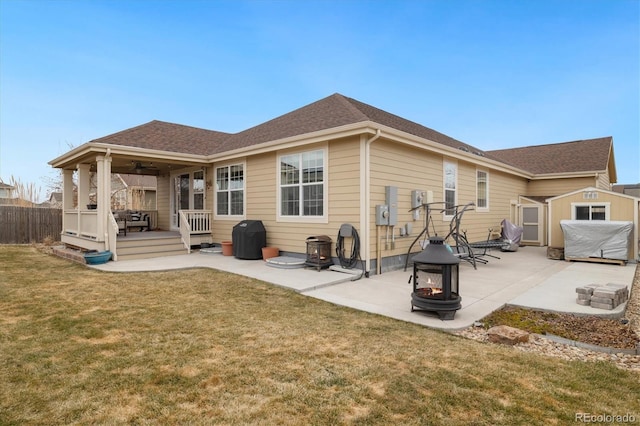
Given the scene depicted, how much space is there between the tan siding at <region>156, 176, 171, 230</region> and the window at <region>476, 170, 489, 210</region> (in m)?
11.1

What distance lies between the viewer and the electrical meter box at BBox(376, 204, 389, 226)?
22.9 feet

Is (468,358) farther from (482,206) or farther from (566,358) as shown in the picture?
(482,206)

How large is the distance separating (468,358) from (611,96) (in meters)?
15.9

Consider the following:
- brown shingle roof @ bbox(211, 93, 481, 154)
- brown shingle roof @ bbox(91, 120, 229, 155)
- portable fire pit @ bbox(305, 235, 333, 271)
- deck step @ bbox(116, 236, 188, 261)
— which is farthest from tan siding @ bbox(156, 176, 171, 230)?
portable fire pit @ bbox(305, 235, 333, 271)

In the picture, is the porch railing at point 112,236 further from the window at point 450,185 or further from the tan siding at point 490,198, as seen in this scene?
the tan siding at point 490,198

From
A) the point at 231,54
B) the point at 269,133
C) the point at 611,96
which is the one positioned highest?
the point at 231,54

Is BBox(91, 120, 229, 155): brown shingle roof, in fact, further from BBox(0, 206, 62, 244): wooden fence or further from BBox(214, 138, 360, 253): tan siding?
BBox(0, 206, 62, 244): wooden fence

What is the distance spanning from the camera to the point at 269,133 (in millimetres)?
9422

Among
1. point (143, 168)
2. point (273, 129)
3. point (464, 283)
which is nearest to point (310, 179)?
point (273, 129)

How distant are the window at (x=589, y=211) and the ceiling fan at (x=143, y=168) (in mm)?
13343

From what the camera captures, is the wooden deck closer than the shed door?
Yes

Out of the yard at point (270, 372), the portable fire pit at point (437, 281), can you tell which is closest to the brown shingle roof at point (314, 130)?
the portable fire pit at point (437, 281)

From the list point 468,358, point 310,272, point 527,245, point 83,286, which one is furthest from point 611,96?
point 83,286

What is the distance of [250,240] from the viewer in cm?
856
